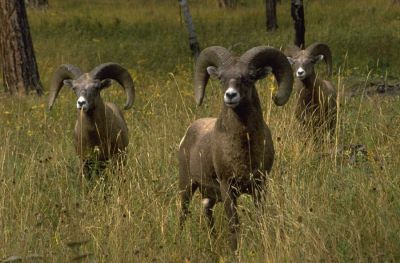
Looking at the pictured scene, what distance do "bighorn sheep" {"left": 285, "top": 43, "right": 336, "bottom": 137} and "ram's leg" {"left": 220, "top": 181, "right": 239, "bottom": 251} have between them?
3.47 metres

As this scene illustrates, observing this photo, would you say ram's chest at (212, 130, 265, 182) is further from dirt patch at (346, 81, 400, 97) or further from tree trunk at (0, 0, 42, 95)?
tree trunk at (0, 0, 42, 95)

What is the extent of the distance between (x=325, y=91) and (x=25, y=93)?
6.24m

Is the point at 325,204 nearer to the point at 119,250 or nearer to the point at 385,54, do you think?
the point at 119,250

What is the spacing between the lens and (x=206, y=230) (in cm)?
795

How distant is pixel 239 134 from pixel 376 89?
27.3 feet

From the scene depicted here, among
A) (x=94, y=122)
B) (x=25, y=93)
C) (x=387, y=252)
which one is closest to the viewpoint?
(x=387, y=252)

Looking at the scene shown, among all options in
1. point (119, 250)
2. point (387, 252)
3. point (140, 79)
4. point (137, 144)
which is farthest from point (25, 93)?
point (387, 252)

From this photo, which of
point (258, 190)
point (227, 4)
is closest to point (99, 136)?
point (258, 190)

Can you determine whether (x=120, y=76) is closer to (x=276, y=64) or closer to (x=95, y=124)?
(x=95, y=124)

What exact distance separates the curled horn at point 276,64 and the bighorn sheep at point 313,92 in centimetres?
296

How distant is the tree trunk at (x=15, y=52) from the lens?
16609mm

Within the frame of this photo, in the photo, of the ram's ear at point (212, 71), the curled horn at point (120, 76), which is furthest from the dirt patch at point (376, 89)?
the ram's ear at point (212, 71)

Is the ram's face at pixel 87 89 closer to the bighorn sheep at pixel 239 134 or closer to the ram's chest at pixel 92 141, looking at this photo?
the ram's chest at pixel 92 141

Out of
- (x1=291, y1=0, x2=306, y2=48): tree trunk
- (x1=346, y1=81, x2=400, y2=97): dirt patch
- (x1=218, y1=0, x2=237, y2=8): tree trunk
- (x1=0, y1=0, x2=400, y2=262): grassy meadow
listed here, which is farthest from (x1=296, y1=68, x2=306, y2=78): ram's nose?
(x1=218, y1=0, x2=237, y2=8): tree trunk
